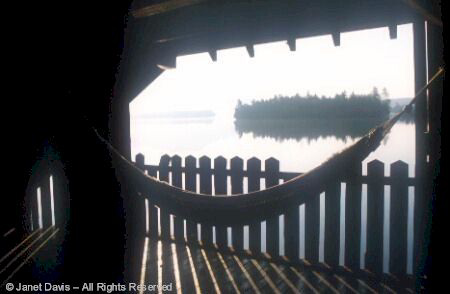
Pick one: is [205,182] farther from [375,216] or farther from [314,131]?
[314,131]

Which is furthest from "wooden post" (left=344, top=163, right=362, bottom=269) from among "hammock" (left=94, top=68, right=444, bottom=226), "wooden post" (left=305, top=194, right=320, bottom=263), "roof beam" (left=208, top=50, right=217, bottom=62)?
"roof beam" (left=208, top=50, right=217, bottom=62)

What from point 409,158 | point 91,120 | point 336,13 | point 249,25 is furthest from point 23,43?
point 409,158

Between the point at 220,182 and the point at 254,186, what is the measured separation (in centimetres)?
49

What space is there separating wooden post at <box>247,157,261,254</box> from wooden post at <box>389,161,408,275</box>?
1.51 meters

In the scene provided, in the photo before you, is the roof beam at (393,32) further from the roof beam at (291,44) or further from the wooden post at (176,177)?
the wooden post at (176,177)

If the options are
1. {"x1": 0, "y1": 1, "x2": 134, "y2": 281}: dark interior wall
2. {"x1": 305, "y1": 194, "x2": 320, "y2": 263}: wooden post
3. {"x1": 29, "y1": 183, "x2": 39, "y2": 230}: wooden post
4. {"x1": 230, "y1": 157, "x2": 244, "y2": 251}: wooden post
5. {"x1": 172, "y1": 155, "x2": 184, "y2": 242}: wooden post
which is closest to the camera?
{"x1": 0, "y1": 1, "x2": 134, "y2": 281}: dark interior wall

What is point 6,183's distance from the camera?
4.15 meters

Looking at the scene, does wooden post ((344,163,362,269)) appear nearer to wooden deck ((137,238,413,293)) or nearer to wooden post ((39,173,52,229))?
wooden deck ((137,238,413,293))

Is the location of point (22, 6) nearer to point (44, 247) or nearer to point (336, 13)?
point (336, 13)

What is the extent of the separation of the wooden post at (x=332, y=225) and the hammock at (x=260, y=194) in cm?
142

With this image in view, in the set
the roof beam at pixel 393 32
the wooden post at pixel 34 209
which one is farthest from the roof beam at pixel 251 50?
the wooden post at pixel 34 209

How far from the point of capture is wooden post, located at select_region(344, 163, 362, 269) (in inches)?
140

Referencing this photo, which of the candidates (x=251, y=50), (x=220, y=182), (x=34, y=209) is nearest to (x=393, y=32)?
(x=251, y=50)

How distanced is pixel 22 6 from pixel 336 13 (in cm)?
261
